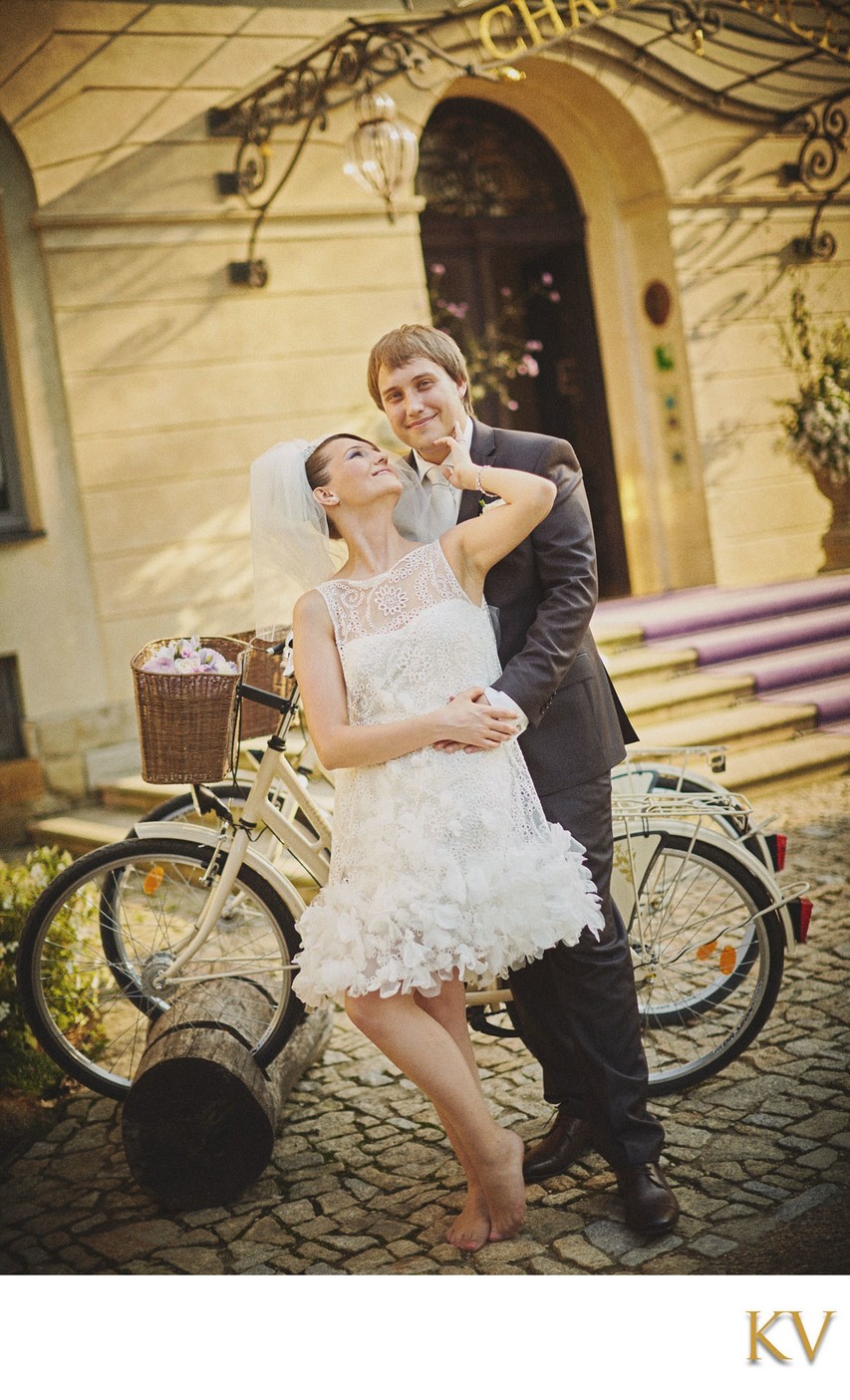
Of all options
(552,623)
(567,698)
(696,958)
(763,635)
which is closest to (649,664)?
(763,635)

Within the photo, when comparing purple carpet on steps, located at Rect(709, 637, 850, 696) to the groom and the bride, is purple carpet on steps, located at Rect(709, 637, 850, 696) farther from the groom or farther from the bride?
the bride

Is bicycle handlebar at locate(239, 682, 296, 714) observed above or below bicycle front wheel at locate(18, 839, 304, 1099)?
above

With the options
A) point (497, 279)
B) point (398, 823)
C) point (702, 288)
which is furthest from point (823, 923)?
point (497, 279)

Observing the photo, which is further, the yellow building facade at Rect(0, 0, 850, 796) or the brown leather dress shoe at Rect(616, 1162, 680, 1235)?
the yellow building facade at Rect(0, 0, 850, 796)

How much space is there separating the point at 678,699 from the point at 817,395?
1.53 metres

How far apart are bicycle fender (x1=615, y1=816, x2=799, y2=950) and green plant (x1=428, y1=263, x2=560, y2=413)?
4.93 metres

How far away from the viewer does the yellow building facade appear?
5656 mm

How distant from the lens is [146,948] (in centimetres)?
318

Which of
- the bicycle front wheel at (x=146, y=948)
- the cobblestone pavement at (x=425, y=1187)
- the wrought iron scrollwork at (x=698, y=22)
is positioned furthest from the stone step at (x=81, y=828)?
the wrought iron scrollwork at (x=698, y=22)

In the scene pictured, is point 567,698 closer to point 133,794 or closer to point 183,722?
point 183,722

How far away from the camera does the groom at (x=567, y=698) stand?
7.80 ft

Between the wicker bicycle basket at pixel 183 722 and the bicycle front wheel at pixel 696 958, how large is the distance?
1.01 m

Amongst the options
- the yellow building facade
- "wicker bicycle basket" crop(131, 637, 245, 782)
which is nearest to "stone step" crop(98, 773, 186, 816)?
the yellow building facade

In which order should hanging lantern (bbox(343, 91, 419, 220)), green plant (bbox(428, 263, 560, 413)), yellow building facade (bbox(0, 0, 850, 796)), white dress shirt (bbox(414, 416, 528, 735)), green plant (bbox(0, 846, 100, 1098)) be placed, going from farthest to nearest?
green plant (bbox(428, 263, 560, 413))
yellow building facade (bbox(0, 0, 850, 796))
hanging lantern (bbox(343, 91, 419, 220))
green plant (bbox(0, 846, 100, 1098))
white dress shirt (bbox(414, 416, 528, 735))
